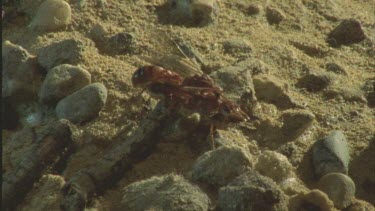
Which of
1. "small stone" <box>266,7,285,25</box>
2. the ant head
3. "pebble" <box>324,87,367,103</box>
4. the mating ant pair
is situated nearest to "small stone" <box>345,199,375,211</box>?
the mating ant pair

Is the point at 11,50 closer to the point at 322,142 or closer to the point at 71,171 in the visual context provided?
the point at 71,171

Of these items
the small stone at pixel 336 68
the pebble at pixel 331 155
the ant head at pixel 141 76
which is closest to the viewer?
the pebble at pixel 331 155

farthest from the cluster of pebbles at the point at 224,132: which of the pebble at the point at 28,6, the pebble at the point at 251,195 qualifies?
the pebble at the point at 28,6

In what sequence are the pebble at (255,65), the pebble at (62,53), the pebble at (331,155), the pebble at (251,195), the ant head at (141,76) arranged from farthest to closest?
the pebble at (255,65) < the pebble at (62,53) < the ant head at (141,76) < the pebble at (331,155) < the pebble at (251,195)

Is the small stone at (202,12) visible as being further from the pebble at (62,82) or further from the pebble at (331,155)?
the pebble at (331,155)

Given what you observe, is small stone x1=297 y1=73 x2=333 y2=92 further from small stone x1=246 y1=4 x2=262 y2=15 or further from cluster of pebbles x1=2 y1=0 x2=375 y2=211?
small stone x1=246 y1=4 x2=262 y2=15

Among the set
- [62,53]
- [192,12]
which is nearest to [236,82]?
[192,12]
